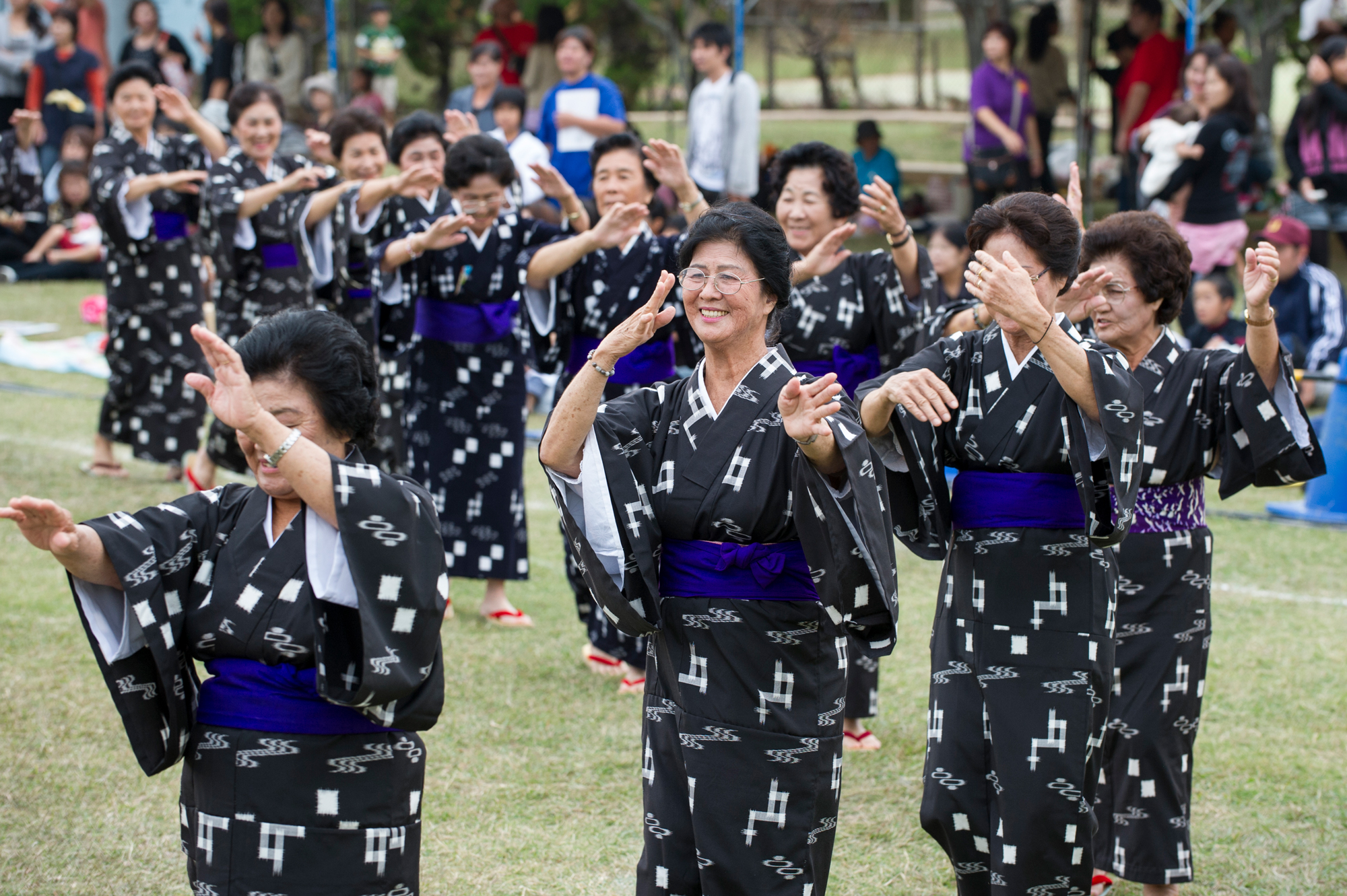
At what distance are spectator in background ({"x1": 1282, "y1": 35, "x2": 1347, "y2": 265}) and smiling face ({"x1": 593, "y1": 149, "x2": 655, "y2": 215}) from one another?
5911 millimetres

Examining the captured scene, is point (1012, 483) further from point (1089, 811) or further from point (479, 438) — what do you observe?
point (479, 438)

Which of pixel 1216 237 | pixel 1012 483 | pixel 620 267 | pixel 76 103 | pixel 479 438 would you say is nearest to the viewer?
pixel 1012 483

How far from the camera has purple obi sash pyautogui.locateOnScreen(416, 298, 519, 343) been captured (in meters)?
5.57

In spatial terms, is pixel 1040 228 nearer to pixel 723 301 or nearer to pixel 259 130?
pixel 723 301

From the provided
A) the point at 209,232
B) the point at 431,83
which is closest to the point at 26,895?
the point at 209,232

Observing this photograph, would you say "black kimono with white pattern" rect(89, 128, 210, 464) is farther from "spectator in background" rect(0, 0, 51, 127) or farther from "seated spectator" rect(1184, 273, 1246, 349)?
"spectator in background" rect(0, 0, 51, 127)

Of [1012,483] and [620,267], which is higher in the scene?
[620,267]

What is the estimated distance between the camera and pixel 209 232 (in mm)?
6793

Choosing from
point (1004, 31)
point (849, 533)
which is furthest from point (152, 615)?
point (1004, 31)

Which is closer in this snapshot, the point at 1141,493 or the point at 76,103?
the point at 1141,493

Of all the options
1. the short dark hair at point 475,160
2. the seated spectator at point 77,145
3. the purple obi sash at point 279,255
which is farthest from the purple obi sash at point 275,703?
the seated spectator at point 77,145

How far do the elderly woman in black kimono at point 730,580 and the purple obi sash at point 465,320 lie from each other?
9.21 ft

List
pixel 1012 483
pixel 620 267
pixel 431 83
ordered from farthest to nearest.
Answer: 1. pixel 431 83
2. pixel 620 267
3. pixel 1012 483

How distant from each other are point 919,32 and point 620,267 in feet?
40.0
